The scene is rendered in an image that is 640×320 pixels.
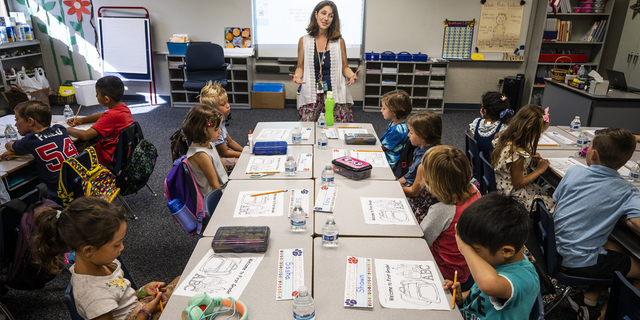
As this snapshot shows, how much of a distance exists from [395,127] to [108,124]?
2240 mm

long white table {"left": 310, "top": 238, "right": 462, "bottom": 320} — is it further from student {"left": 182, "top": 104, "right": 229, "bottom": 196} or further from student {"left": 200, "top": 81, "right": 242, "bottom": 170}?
student {"left": 200, "top": 81, "right": 242, "bottom": 170}

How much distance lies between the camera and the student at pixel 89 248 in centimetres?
130

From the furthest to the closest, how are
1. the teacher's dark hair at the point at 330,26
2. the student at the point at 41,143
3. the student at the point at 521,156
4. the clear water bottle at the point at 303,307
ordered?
the teacher's dark hair at the point at 330,26, the student at the point at 41,143, the student at the point at 521,156, the clear water bottle at the point at 303,307

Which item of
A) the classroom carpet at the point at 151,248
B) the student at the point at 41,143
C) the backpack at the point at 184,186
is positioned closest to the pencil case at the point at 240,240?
the classroom carpet at the point at 151,248

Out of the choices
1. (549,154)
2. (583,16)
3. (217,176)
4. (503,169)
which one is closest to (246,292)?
(217,176)

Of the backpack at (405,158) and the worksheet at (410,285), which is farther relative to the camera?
the backpack at (405,158)

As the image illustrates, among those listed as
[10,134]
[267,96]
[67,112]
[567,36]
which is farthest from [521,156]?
[567,36]

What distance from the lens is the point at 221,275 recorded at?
1.40 metres

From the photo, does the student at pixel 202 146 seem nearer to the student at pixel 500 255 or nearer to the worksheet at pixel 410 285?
the worksheet at pixel 410 285

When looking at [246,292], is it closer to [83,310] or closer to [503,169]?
[83,310]

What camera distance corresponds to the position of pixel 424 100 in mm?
6723

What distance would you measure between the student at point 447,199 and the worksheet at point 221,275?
0.80 meters

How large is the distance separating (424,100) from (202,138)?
204 inches

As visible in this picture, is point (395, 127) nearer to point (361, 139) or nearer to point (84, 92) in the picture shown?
point (361, 139)
